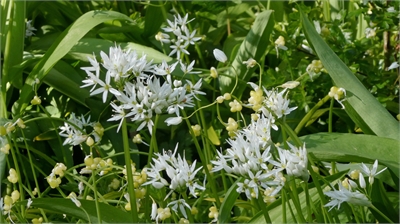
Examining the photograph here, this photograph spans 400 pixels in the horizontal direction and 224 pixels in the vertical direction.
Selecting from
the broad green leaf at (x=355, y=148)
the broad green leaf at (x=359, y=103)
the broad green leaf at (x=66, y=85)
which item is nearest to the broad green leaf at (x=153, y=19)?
the broad green leaf at (x=66, y=85)

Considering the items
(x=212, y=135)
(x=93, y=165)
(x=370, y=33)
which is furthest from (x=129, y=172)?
(x=370, y=33)

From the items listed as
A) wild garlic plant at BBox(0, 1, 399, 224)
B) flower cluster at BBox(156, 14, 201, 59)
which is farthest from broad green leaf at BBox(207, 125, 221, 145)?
flower cluster at BBox(156, 14, 201, 59)

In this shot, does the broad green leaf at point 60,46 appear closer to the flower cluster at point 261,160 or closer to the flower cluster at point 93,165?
the flower cluster at point 93,165

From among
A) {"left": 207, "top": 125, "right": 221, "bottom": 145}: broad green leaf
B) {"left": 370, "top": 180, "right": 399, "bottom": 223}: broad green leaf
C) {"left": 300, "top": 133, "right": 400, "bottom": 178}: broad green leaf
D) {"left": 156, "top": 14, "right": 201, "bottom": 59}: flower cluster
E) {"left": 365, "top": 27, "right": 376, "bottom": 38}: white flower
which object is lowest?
{"left": 370, "top": 180, "right": 399, "bottom": 223}: broad green leaf

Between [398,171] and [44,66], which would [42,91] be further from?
[398,171]

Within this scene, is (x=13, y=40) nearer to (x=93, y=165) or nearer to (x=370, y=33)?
(x=93, y=165)

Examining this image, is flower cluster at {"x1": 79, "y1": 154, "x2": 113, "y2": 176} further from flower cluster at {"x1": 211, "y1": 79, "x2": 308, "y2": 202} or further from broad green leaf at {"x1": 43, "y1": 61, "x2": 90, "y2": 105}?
broad green leaf at {"x1": 43, "y1": 61, "x2": 90, "y2": 105}
